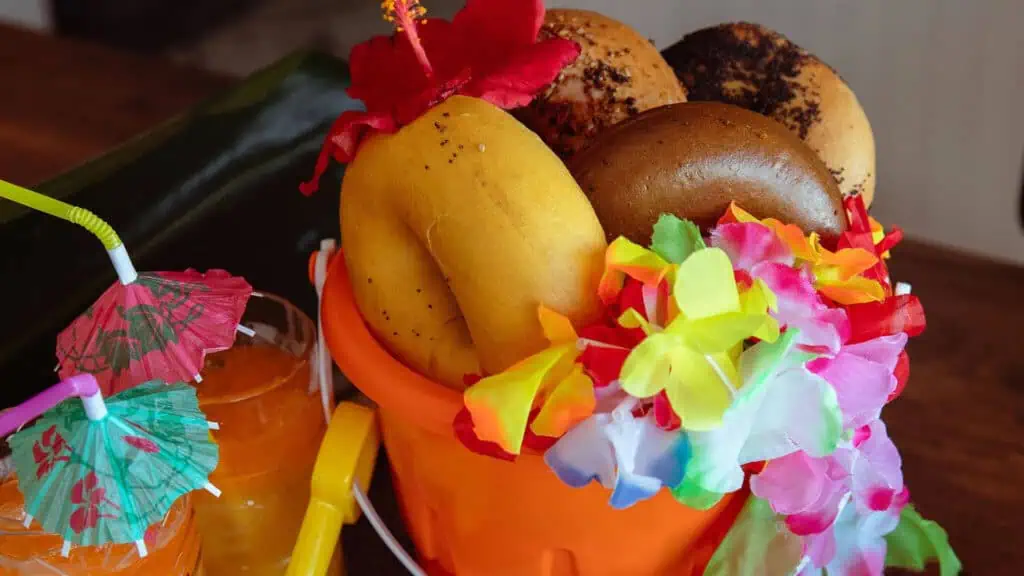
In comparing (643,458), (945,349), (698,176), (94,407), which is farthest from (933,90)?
(94,407)

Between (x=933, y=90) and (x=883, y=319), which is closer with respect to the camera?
(x=883, y=319)

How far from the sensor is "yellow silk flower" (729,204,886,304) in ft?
1.21

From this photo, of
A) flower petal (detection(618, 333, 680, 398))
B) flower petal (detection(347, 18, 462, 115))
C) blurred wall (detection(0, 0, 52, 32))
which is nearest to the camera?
flower petal (detection(618, 333, 680, 398))

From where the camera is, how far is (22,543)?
0.39 meters

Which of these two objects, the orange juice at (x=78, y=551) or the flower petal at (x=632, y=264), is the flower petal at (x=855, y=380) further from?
the orange juice at (x=78, y=551)

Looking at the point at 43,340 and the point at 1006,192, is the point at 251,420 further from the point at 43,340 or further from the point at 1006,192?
the point at 1006,192

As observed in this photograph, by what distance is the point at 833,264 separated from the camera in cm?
38

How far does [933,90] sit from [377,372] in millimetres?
729

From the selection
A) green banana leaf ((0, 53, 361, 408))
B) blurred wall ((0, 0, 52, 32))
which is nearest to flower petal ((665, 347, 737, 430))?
green banana leaf ((0, 53, 361, 408))

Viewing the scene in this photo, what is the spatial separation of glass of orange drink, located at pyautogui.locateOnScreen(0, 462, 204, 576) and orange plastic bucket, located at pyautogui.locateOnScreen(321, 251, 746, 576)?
100 mm

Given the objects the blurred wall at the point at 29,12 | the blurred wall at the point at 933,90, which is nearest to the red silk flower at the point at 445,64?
the blurred wall at the point at 933,90

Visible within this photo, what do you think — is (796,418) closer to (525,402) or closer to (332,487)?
(525,402)

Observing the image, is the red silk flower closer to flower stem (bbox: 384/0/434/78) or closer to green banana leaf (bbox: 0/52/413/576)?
flower stem (bbox: 384/0/434/78)

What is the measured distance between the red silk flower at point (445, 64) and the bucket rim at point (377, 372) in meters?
0.06
